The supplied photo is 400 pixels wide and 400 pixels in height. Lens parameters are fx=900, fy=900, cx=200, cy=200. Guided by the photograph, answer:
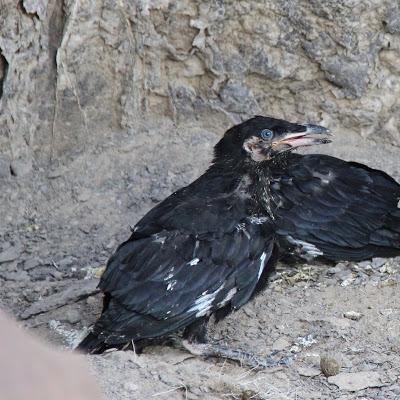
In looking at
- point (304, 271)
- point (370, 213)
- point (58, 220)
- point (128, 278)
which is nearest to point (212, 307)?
point (128, 278)

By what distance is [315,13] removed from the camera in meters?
6.72

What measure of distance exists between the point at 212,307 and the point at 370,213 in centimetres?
162

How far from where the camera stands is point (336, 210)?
6102 millimetres

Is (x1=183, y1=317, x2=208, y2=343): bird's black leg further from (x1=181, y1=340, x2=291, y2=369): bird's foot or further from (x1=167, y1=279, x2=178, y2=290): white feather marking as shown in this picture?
(x1=167, y1=279, x2=178, y2=290): white feather marking

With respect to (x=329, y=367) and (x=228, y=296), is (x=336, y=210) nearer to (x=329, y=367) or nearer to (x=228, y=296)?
(x=228, y=296)

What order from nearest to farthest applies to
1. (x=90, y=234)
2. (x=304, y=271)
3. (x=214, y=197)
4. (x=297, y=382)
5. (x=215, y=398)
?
1. (x=215, y=398)
2. (x=297, y=382)
3. (x=214, y=197)
4. (x=304, y=271)
5. (x=90, y=234)

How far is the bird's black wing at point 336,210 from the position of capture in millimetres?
5965

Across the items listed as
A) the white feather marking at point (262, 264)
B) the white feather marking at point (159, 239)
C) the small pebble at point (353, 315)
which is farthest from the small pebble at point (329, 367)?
the white feather marking at point (159, 239)

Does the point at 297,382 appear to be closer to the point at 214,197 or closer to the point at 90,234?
the point at 214,197

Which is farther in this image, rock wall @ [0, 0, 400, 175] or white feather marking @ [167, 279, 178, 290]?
rock wall @ [0, 0, 400, 175]

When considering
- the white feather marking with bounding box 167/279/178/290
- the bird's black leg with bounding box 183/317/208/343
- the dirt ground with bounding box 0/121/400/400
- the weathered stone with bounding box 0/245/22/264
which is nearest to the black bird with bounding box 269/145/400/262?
A: the dirt ground with bounding box 0/121/400/400

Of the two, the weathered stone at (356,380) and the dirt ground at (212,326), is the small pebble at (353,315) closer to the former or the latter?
the dirt ground at (212,326)

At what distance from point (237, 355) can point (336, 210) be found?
143 cm

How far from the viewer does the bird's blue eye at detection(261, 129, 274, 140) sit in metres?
5.53
